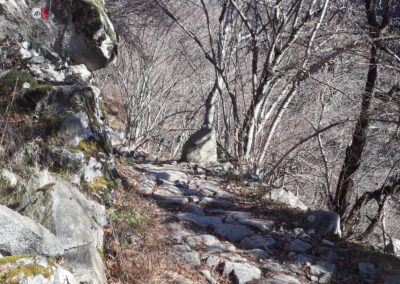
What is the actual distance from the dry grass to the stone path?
0.49ft

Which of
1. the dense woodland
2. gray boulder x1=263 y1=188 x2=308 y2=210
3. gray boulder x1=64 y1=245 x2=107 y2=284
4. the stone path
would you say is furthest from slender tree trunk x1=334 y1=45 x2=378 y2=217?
gray boulder x1=64 y1=245 x2=107 y2=284

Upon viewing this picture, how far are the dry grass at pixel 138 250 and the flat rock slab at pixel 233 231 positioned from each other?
0.63m

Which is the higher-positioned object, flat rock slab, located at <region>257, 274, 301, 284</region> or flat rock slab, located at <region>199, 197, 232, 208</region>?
flat rock slab, located at <region>199, 197, 232, 208</region>

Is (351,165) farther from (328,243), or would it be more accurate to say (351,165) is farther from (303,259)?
(303,259)

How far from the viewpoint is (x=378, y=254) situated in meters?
4.69

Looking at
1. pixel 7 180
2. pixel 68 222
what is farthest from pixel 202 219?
pixel 7 180

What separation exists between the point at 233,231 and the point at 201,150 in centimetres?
335

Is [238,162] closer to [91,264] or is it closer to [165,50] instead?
[91,264]

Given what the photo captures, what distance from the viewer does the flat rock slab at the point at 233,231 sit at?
4.77 metres

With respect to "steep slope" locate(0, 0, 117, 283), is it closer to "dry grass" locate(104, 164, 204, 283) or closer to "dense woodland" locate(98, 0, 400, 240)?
"dry grass" locate(104, 164, 204, 283)

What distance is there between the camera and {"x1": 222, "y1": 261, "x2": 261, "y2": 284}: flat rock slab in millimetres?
3909

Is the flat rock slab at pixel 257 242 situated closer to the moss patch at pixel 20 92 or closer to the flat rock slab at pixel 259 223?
the flat rock slab at pixel 259 223

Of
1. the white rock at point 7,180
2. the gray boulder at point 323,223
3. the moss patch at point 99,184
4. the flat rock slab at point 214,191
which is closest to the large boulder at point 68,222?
the white rock at point 7,180

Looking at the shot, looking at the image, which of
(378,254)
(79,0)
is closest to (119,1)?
(79,0)
